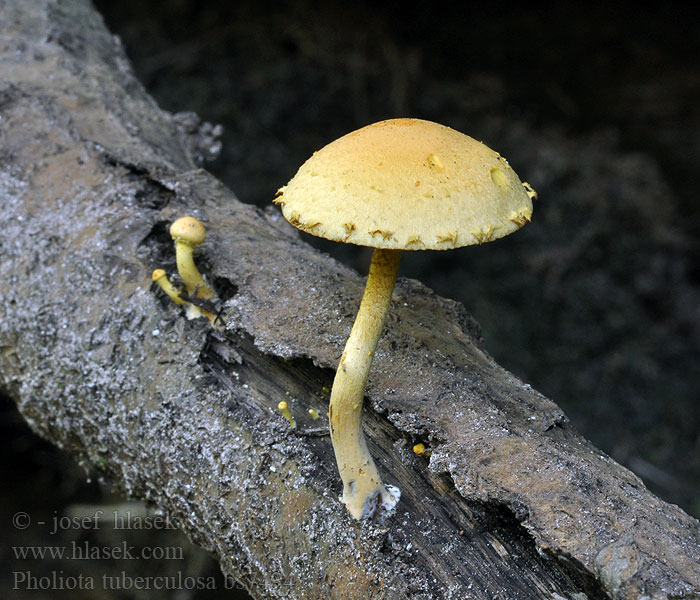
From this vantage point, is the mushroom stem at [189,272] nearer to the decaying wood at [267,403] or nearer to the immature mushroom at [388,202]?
the decaying wood at [267,403]

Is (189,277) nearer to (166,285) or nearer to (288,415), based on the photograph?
(166,285)

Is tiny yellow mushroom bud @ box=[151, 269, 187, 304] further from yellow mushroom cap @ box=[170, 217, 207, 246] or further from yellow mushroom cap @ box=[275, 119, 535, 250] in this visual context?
yellow mushroom cap @ box=[275, 119, 535, 250]

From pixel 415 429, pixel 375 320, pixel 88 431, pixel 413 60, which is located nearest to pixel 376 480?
pixel 415 429

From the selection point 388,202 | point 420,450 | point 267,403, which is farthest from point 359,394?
point 388,202

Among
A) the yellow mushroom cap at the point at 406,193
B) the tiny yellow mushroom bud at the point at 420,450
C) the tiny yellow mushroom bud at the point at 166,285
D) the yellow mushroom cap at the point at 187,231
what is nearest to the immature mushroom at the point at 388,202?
the yellow mushroom cap at the point at 406,193

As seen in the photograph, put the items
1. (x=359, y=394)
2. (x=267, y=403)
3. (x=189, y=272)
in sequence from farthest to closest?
(x=189, y=272) → (x=267, y=403) → (x=359, y=394)

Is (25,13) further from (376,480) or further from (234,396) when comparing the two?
(376,480)

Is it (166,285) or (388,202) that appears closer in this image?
(388,202)
